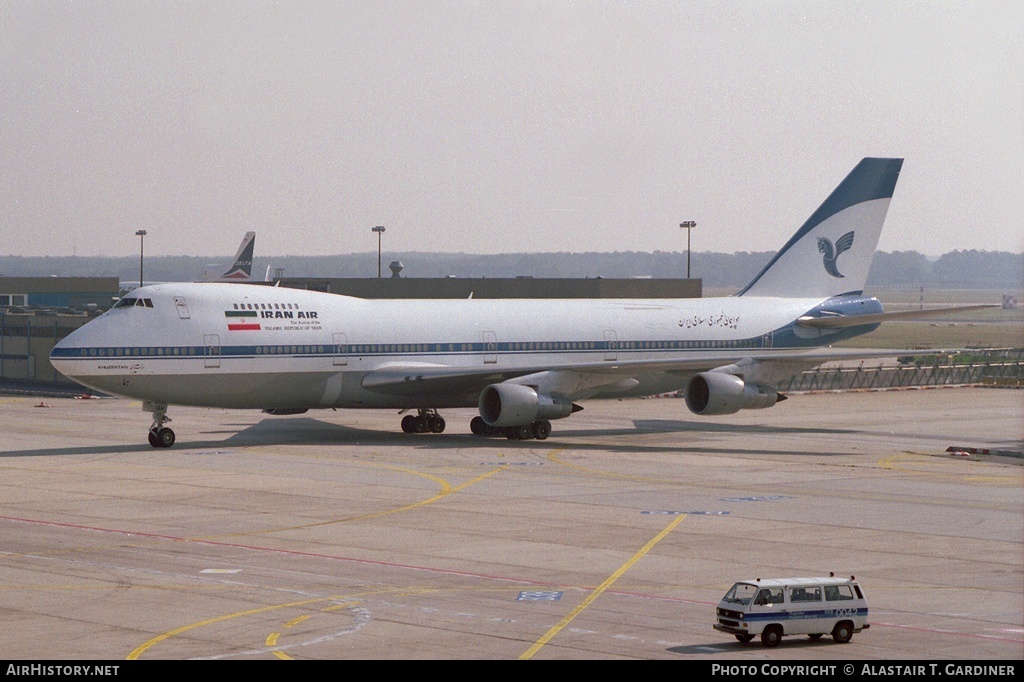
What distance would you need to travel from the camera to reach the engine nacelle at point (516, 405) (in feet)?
163

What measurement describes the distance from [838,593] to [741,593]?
4.52 ft

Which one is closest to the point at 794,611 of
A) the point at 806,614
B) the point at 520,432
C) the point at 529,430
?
the point at 806,614

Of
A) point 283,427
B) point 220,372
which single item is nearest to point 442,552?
point 220,372

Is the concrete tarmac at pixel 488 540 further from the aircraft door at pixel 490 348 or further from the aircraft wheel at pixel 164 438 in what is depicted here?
the aircraft door at pixel 490 348

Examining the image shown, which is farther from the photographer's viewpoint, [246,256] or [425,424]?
[246,256]

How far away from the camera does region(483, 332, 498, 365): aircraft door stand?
53562 mm

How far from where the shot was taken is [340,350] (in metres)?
50.1

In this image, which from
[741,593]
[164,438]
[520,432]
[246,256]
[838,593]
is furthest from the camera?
[246,256]

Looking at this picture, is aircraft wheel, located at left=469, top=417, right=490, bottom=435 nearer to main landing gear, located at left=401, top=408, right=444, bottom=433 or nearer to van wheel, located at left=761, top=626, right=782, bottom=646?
main landing gear, located at left=401, top=408, right=444, bottom=433

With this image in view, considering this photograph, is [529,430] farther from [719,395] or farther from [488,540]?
[488,540]

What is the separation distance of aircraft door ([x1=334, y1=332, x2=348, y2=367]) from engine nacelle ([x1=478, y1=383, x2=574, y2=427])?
16.9 feet

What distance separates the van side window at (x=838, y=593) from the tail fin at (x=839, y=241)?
41.7 metres

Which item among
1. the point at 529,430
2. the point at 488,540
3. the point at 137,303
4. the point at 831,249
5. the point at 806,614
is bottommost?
the point at 488,540
